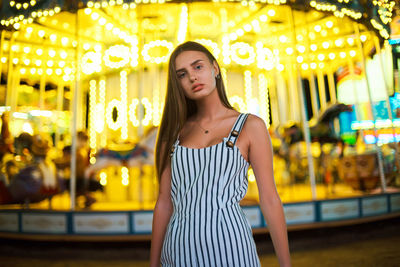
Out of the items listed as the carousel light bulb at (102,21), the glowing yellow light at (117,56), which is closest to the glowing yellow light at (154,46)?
the glowing yellow light at (117,56)

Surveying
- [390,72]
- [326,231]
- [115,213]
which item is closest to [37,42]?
[115,213]

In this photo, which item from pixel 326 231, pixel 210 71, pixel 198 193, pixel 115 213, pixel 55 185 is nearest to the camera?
pixel 198 193

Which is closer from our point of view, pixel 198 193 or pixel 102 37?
pixel 198 193

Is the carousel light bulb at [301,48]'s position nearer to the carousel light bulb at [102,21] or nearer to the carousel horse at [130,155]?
the carousel light bulb at [102,21]

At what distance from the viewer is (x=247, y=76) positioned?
929 centimetres

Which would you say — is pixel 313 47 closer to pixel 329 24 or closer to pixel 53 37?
pixel 329 24

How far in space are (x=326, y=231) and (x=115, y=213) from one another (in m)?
3.67

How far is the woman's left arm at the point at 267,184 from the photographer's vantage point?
1.01m

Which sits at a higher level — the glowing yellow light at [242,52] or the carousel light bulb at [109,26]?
the carousel light bulb at [109,26]

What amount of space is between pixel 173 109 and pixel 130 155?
4.53m

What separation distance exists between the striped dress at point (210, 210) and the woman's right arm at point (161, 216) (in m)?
0.09

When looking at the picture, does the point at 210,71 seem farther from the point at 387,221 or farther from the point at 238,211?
the point at 387,221

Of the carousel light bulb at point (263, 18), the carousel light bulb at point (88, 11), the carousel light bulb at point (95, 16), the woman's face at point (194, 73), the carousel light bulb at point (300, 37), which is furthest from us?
the carousel light bulb at point (300, 37)

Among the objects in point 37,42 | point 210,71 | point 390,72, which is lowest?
point 210,71
